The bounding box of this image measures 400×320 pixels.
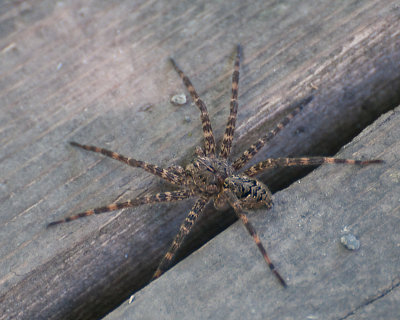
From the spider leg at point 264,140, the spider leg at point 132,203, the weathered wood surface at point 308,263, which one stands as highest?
the spider leg at point 132,203

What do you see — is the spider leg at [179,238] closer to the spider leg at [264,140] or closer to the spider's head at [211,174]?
the spider's head at [211,174]

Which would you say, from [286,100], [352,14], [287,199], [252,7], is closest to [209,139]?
[286,100]

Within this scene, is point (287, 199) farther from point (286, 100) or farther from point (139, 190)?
point (139, 190)

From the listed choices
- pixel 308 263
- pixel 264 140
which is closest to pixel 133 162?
pixel 264 140

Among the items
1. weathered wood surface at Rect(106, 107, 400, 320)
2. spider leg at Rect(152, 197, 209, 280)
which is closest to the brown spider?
spider leg at Rect(152, 197, 209, 280)

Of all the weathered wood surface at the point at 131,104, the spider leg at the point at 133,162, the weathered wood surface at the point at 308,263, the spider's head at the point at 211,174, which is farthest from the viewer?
the spider's head at the point at 211,174

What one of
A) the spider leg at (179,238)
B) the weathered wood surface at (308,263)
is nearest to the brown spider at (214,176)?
the spider leg at (179,238)

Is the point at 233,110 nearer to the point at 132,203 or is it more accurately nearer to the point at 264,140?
the point at 264,140

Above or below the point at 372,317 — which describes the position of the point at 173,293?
above
